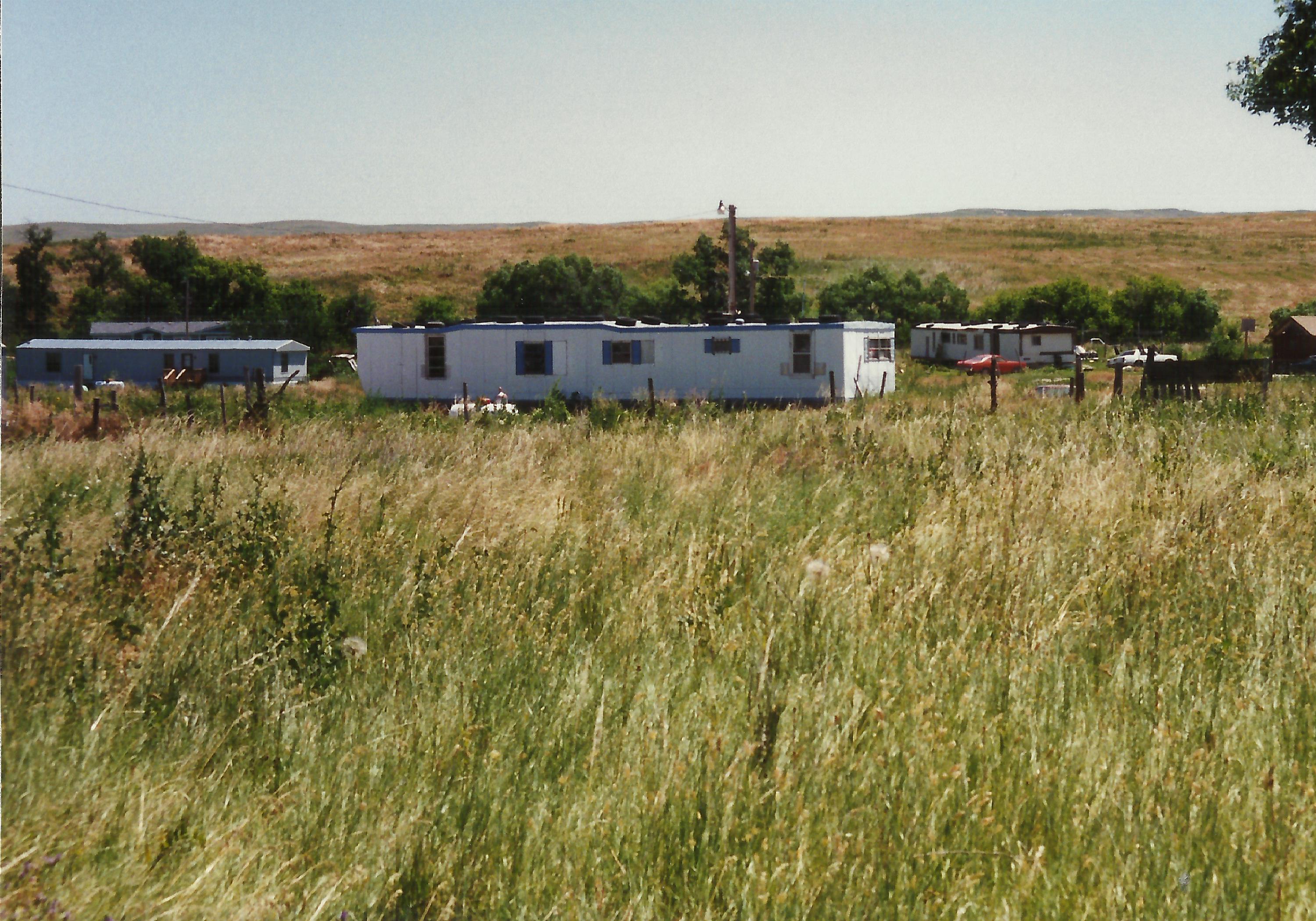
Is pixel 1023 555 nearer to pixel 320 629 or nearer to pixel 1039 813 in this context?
pixel 1039 813

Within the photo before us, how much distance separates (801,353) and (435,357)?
11.1 metres

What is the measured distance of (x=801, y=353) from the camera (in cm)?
3428

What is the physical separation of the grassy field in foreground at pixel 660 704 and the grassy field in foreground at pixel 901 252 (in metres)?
90.2

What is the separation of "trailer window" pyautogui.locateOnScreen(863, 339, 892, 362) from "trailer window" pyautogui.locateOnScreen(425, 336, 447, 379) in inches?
516

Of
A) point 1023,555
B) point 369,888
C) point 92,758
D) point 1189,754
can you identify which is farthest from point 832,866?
point 1023,555

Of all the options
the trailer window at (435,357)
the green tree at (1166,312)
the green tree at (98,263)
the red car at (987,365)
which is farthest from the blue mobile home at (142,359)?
the green tree at (1166,312)

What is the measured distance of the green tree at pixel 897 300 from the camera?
216ft

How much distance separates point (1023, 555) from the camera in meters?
6.57

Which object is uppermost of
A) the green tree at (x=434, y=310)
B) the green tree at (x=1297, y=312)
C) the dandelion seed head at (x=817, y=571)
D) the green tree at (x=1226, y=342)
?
the green tree at (x=434, y=310)

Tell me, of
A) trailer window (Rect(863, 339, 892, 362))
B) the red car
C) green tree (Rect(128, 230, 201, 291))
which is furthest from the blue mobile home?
the red car

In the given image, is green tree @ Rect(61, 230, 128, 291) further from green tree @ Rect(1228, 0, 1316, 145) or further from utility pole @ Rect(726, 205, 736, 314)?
green tree @ Rect(1228, 0, 1316, 145)

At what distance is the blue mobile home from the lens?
53219mm

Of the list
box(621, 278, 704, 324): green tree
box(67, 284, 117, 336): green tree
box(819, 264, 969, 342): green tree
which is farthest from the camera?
box(67, 284, 117, 336): green tree

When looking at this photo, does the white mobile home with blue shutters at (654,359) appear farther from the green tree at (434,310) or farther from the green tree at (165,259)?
the green tree at (165,259)
